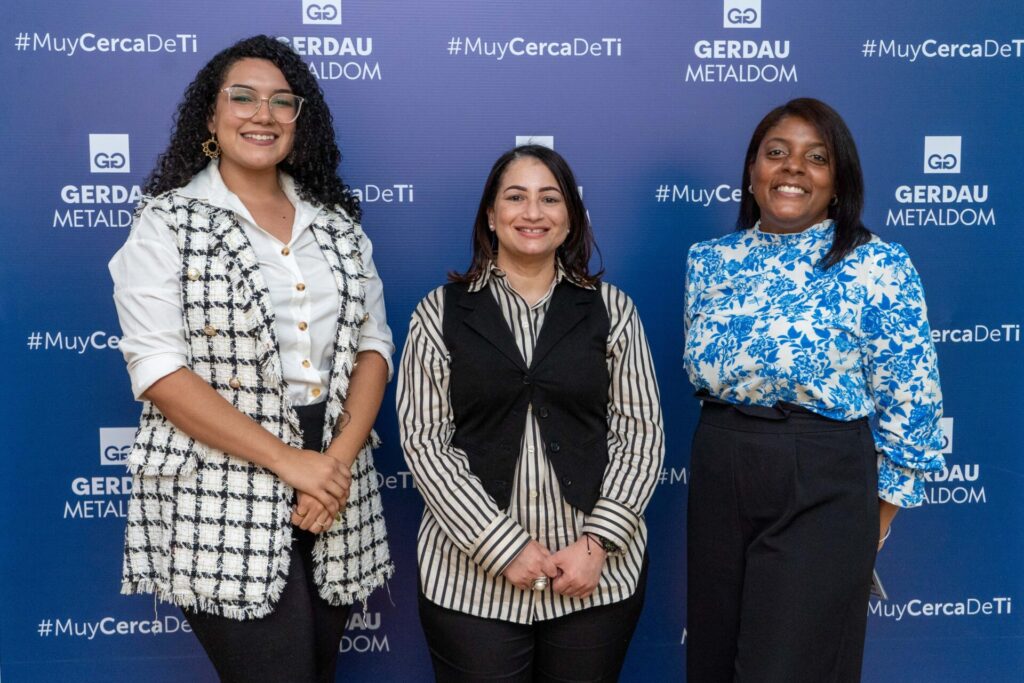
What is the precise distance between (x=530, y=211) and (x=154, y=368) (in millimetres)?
844

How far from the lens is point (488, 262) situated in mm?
2012

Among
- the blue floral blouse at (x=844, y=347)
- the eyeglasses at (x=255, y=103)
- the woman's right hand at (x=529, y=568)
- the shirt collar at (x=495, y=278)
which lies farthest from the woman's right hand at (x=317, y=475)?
the blue floral blouse at (x=844, y=347)

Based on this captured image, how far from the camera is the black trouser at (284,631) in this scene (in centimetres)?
177

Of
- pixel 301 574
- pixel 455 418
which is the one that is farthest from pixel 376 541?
pixel 455 418

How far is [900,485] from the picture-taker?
188 cm

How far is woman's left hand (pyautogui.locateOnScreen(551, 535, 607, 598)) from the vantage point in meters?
1.84

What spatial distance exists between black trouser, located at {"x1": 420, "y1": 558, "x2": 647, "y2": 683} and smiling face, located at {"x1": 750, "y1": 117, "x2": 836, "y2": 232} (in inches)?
36.7

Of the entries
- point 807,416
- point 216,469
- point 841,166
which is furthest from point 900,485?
point 216,469

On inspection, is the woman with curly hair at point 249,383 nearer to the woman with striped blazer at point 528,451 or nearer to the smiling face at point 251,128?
the smiling face at point 251,128

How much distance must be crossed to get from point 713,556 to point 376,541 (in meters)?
0.77

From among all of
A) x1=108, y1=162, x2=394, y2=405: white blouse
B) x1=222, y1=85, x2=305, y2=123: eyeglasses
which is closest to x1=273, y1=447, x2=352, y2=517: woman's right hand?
x1=108, y1=162, x2=394, y2=405: white blouse

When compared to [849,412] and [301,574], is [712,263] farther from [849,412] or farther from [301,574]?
[301,574]

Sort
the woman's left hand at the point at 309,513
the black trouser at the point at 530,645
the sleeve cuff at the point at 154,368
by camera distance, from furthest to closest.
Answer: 1. the black trouser at the point at 530,645
2. the woman's left hand at the point at 309,513
3. the sleeve cuff at the point at 154,368

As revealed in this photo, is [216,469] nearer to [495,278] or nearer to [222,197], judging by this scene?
[222,197]
